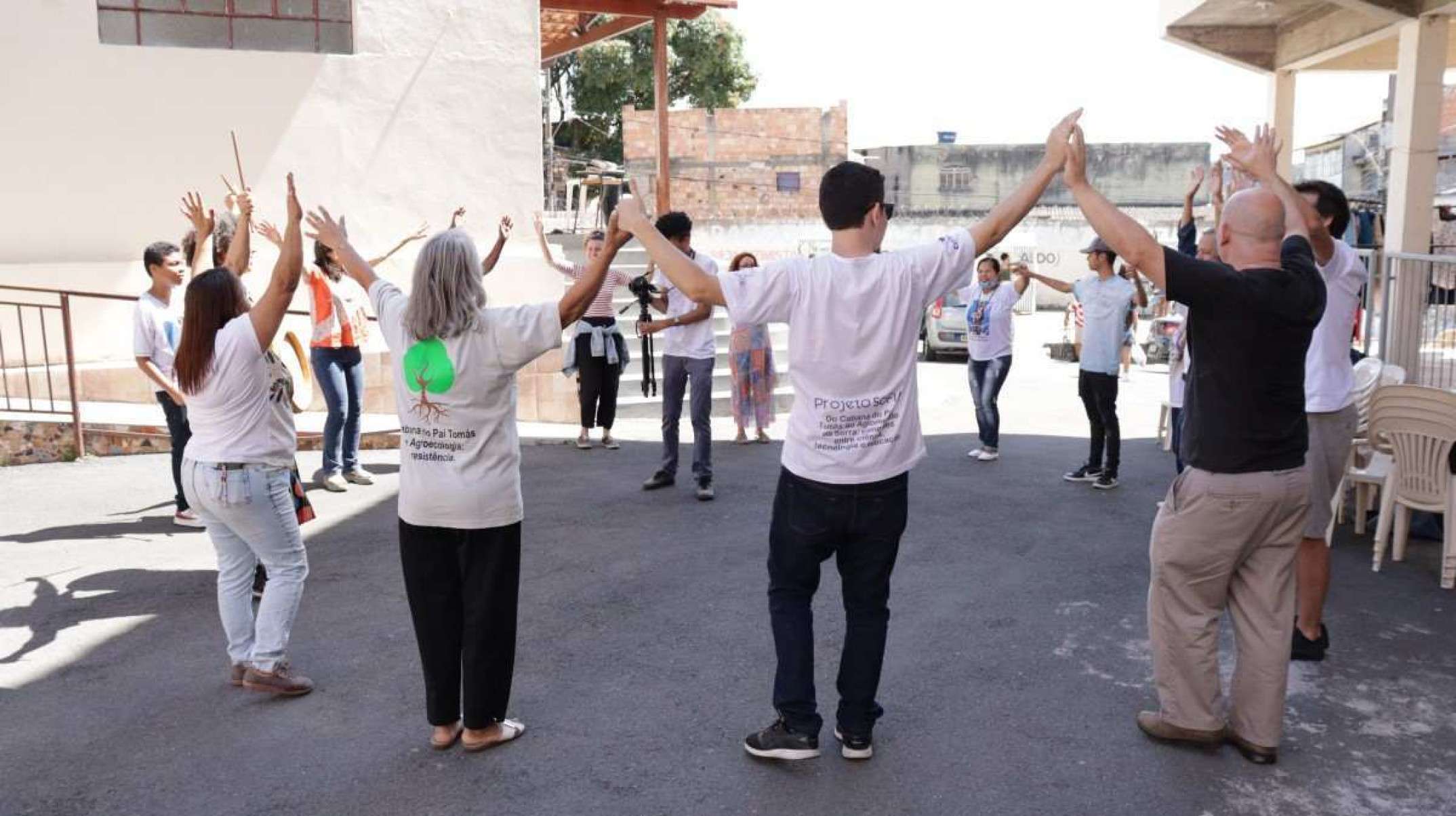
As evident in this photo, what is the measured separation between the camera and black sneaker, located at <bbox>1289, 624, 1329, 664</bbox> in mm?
4930

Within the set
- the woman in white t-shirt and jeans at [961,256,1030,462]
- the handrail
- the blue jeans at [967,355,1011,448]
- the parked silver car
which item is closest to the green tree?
the parked silver car

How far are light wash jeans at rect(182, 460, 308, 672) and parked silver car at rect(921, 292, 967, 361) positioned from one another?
18.0m

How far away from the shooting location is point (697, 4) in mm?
14383

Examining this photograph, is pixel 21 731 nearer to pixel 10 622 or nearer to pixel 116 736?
pixel 116 736

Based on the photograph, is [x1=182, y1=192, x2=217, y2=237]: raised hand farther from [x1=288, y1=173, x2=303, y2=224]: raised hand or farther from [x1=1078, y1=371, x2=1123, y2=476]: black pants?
[x1=1078, y1=371, x2=1123, y2=476]: black pants

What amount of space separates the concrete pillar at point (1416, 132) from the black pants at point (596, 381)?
6.49 metres

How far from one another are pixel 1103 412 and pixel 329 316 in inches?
225

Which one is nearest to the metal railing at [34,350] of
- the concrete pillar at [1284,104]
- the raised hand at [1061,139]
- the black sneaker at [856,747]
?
the black sneaker at [856,747]

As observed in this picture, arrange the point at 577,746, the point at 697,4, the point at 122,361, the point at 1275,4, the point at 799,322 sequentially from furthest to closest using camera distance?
1. the point at 697,4
2. the point at 1275,4
3. the point at 122,361
4. the point at 577,746
5. the point at 799,322

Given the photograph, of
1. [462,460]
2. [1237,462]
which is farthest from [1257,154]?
[462,460]

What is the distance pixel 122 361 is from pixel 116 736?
24.3ft

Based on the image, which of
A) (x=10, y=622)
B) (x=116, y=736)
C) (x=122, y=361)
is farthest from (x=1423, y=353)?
(x=122, y=361)

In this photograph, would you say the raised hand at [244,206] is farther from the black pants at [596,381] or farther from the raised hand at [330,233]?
the black pants at [596,381]

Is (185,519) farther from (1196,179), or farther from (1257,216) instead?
(1257,216)
